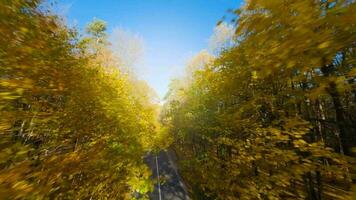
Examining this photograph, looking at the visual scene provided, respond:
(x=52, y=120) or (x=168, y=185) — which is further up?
(x=52, y=120)

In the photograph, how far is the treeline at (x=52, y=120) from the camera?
9.55 ft

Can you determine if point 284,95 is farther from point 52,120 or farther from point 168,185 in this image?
point 168,185

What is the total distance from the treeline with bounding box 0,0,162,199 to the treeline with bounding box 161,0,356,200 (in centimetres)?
308

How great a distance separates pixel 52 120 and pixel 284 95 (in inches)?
250

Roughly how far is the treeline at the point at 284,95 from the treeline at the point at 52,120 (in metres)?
3.08

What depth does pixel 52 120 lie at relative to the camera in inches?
213

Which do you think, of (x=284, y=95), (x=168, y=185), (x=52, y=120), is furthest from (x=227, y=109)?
(x=168, y=185)

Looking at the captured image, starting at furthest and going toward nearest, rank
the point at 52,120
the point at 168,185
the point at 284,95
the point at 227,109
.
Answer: the point at 168,185
the point at 227,109
the point at 284,95
the point at 52,120

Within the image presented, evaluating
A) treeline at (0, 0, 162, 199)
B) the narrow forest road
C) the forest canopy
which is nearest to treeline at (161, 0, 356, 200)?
the forest canopy

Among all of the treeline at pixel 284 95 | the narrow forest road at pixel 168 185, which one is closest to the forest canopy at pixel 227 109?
the treeline at pixel 284 95

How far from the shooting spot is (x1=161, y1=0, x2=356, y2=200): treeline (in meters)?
1.81

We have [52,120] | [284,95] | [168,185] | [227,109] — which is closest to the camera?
[52,120]

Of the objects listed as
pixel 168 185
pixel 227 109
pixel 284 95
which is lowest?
pixel 168 185

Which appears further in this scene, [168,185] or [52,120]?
[168,185]
